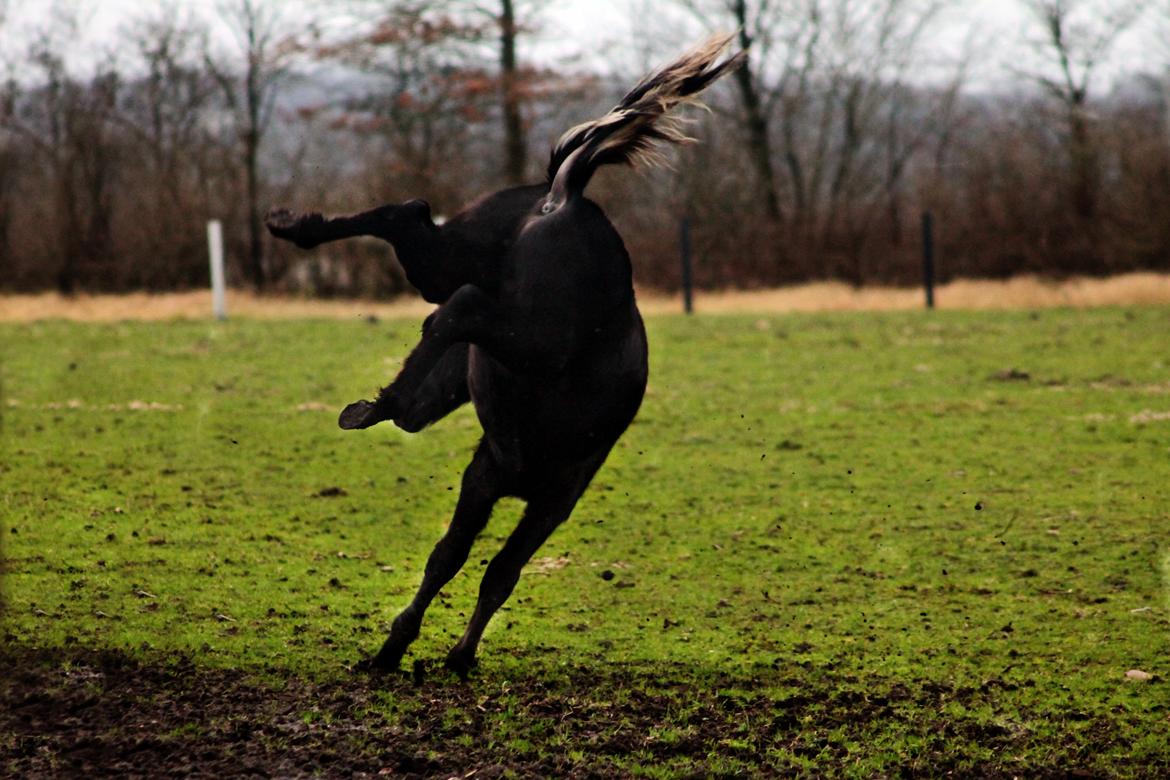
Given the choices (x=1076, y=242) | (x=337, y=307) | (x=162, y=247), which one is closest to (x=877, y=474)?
(x=337, y=307)

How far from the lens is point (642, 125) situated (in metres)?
4.32

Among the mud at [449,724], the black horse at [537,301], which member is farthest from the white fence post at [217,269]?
the black horse at [537,301]

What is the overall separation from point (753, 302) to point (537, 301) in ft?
74.6

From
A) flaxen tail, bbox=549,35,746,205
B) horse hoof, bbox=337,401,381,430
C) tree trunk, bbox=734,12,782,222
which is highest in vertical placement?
tree trunk, bbox=734,12,782,222

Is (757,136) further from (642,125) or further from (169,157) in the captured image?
(642,125)

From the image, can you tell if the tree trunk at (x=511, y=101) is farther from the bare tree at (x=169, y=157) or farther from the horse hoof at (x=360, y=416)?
the horse hoof at (x=360, y=416)

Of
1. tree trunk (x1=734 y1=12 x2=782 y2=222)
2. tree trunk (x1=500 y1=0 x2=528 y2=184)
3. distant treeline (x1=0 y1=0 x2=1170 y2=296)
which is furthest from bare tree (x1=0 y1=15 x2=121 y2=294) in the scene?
tree trunk (x1=734 y1=12 x2=782 y2=222)

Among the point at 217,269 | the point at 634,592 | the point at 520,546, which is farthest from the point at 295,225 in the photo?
the point at 217,269

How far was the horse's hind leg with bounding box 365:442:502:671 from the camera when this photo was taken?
190 inches

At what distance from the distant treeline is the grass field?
13214 mm

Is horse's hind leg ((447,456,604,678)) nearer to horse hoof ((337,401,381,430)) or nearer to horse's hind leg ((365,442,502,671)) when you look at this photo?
horse's hind leg ((365,442,502,671))

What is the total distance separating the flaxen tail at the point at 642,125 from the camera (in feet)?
14.0

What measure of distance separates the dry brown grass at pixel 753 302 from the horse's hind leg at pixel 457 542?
61.3ft

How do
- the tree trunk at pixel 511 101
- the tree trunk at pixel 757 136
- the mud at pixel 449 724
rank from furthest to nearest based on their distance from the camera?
the tree trunk at pixel 757 136 → the tree trunk at pixel 511 101 → the mud at pixel 449 724
